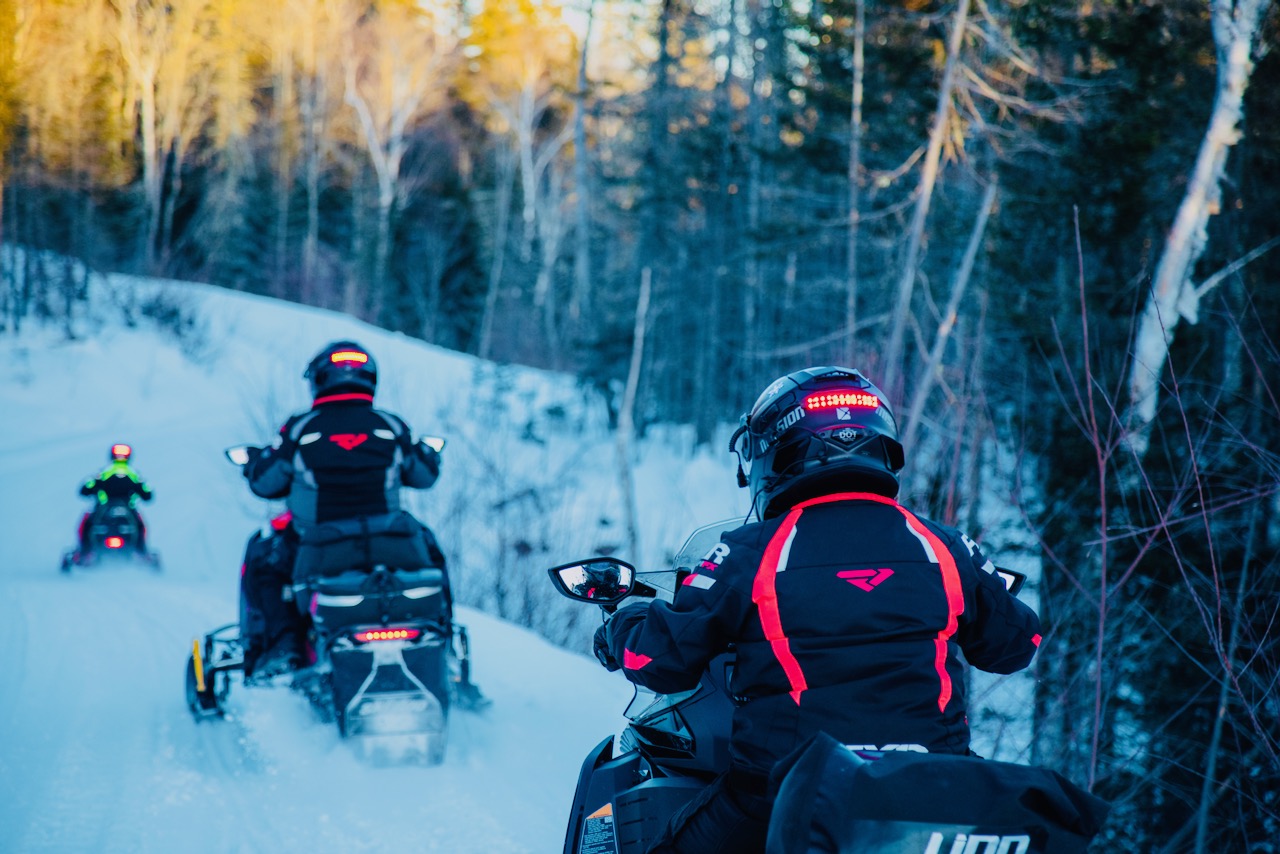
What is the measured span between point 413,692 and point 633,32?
21809 mm

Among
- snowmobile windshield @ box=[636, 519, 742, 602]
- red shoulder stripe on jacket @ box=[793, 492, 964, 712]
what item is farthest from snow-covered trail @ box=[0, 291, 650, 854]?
red shoulder stripe on jacket @ box=[793, 492, 964, 712]

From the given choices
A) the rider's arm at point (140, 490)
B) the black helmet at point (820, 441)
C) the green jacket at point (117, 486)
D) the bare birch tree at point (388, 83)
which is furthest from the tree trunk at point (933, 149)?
the bare birch tree at point (388, 83)

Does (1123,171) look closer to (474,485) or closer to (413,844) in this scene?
(474,485)

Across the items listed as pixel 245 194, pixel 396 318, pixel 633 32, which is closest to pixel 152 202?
pixel 245 194

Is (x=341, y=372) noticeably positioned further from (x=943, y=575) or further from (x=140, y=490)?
(x=140, y=490)

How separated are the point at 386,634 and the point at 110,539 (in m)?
6.58

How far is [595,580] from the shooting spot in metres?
2.83

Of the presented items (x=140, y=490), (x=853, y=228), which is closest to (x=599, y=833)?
(x=140, y=490)

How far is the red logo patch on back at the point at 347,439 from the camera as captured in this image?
17.1 feet

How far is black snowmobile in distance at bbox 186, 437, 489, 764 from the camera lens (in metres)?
4.66

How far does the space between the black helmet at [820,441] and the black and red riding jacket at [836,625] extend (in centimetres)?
5

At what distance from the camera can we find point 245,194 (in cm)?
3247

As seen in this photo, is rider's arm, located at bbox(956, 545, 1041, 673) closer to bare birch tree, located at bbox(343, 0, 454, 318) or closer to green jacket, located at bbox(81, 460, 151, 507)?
green jacket, located at bbox(81, 460, 151, 507)

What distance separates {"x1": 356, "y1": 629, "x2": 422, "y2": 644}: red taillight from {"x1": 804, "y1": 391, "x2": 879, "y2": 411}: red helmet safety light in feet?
9.23
